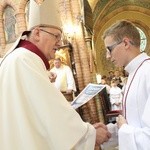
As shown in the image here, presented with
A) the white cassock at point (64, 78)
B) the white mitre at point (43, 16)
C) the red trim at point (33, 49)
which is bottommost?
the white cassock at point (64, 78)

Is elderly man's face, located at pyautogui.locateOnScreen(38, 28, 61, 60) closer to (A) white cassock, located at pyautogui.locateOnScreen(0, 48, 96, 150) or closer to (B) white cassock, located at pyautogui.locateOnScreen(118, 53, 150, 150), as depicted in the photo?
(A) white cassock, located at pyautogui.locateOnScreen(0, 48, 96, 150)

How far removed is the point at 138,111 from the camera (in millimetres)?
2568

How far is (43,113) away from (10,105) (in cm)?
26

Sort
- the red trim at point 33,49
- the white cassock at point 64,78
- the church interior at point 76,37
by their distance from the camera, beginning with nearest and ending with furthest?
the red trim at point 33,49
the white cassock at point 64,78
the church interior at point 76,37

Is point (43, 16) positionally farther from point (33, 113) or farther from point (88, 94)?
point (33, 113)

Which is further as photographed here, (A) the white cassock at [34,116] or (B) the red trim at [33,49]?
(B) the red trim at [33,49]

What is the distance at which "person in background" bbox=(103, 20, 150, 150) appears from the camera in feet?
8.05

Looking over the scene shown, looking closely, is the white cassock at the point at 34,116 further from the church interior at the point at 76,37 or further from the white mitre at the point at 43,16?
the church interior at the point at 76,37

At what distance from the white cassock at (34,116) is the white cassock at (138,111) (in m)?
0.30

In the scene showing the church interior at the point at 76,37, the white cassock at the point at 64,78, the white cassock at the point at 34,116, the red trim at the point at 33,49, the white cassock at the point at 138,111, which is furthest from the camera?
the church interior at the point at 76,37

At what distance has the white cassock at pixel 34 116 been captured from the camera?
8.43 feet

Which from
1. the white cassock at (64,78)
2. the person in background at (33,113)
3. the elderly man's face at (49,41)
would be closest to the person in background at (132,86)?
the person in background at (33,113)

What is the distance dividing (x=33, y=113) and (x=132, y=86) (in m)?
0.75

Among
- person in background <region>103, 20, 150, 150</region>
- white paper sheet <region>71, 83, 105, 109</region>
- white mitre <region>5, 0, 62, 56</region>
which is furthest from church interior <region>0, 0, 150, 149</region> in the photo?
person in background <region>103, 20, 150, 150</region>
